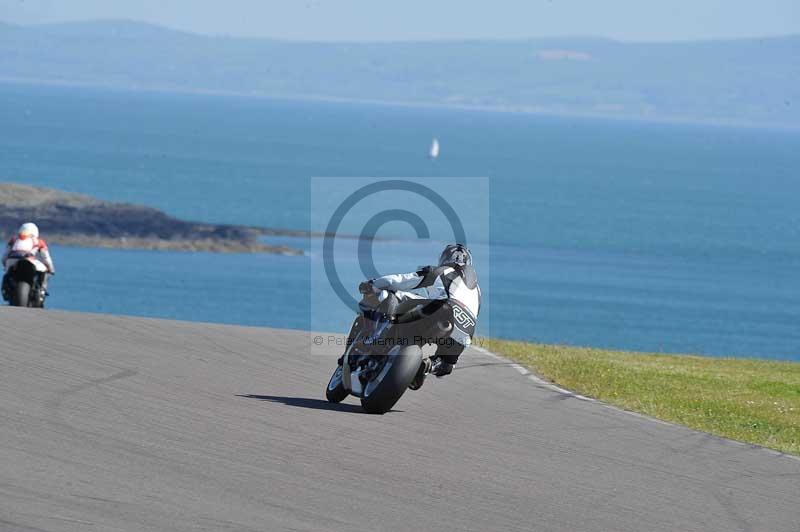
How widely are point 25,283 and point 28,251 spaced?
0.48 meters

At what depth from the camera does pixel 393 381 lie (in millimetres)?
11508

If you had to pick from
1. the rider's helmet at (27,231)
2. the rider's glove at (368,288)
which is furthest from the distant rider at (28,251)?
the rider's glove at (368,288)

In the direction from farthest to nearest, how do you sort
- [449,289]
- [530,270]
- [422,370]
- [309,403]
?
[530,270] < [309,403] < [422,370] < [449,289]

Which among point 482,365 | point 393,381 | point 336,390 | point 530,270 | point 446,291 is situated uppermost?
point 446,291

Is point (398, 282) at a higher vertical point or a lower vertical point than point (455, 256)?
lower

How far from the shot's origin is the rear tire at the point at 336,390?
12422 mm

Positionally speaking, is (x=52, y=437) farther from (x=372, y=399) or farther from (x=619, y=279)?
(x=619, y=279)

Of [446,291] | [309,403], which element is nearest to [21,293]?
[309,403]

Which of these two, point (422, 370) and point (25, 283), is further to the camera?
point (25, 283)

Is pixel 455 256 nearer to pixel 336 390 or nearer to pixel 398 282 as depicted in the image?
pixel 398 282

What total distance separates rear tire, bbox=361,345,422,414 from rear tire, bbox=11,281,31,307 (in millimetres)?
9151

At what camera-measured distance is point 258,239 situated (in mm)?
123062

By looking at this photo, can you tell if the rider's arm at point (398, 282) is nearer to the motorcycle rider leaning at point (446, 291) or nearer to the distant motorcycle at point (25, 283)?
the motorcycle rider leaning at point (446, 291)

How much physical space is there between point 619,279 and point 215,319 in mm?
45913
